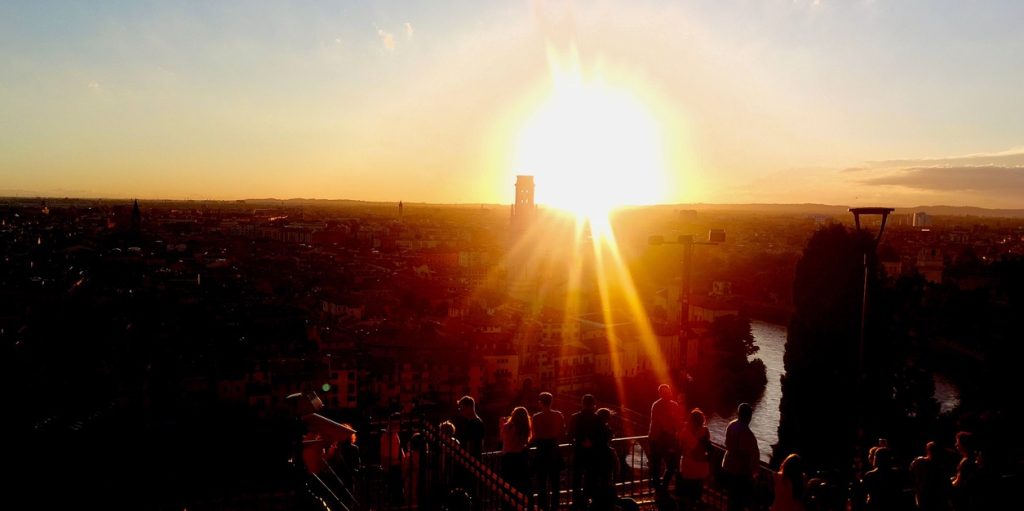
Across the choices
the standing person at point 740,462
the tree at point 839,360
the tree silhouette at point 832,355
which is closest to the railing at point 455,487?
the standing person at point 740,462

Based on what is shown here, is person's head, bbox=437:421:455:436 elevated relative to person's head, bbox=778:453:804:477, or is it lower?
elevated

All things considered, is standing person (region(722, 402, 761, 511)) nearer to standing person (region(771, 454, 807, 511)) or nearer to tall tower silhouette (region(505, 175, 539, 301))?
standing person (region(771, 454, 807, 511))

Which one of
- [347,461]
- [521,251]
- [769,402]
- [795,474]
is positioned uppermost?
[795,474]

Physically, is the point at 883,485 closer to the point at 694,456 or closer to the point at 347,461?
the point at 694,456

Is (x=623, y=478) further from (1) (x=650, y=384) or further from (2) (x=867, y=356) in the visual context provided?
(1) (x=650, y=384)

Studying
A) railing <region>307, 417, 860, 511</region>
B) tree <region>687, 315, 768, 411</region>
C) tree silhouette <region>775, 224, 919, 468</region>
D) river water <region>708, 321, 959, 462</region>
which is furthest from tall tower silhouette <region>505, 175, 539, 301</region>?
railing <region>307, 417, 860, 511</region>

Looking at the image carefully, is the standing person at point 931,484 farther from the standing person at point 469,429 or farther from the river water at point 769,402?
the river water at point 769,402

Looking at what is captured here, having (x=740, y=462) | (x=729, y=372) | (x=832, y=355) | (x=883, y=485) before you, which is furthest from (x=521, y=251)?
(x=883, y=485)
